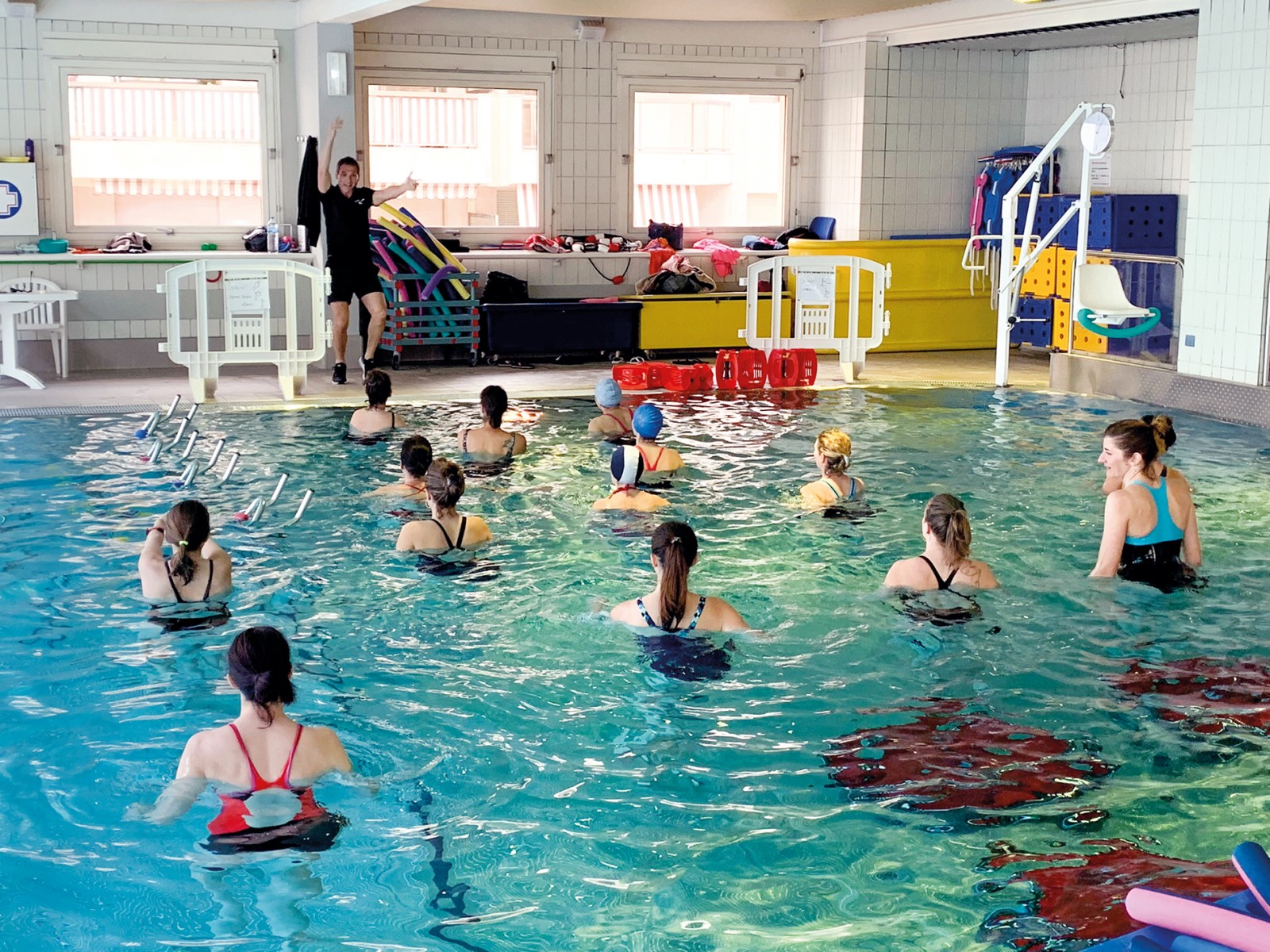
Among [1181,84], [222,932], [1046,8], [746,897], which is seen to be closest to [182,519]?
[222,932]

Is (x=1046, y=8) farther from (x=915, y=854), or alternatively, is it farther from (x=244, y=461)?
(x=915, y=854)

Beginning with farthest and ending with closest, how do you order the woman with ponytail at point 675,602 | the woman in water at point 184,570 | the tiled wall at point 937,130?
the tiled wall at point 937,130 → the woman in water at point 184,570 → the woman with ponytail at point 675,602

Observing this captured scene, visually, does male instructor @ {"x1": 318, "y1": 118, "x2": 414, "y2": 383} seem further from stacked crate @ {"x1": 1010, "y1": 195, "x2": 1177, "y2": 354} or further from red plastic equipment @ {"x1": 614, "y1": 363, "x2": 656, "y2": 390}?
stacked crate @ {"x1": 1010, "y1": 195, "x2": 1177, "y2": 354}

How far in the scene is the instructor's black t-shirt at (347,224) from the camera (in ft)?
43.3

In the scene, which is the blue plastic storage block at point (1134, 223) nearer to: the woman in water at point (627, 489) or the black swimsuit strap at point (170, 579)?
the woman in water at point (627, 489)

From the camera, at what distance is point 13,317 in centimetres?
1277

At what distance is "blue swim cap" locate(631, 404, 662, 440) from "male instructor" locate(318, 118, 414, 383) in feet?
16.0

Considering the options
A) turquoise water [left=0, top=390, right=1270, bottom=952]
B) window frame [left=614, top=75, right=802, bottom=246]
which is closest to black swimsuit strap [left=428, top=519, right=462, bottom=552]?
turquoise water [left=0, top=390, right=1270, bottom=952]

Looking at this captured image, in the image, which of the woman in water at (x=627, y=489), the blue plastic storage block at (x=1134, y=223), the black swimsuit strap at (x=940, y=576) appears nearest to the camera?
the black swimsuit strap at (x=940, y=576)

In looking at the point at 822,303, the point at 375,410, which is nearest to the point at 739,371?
the point at 822,303

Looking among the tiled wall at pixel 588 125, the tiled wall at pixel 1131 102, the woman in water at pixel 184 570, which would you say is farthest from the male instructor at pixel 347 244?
the tiled wall at pixel 1131 102

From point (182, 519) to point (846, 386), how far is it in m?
8.92

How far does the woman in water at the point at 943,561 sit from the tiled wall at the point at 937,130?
1049 centimetres

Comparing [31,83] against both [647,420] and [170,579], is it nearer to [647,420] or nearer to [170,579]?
[647,420]
